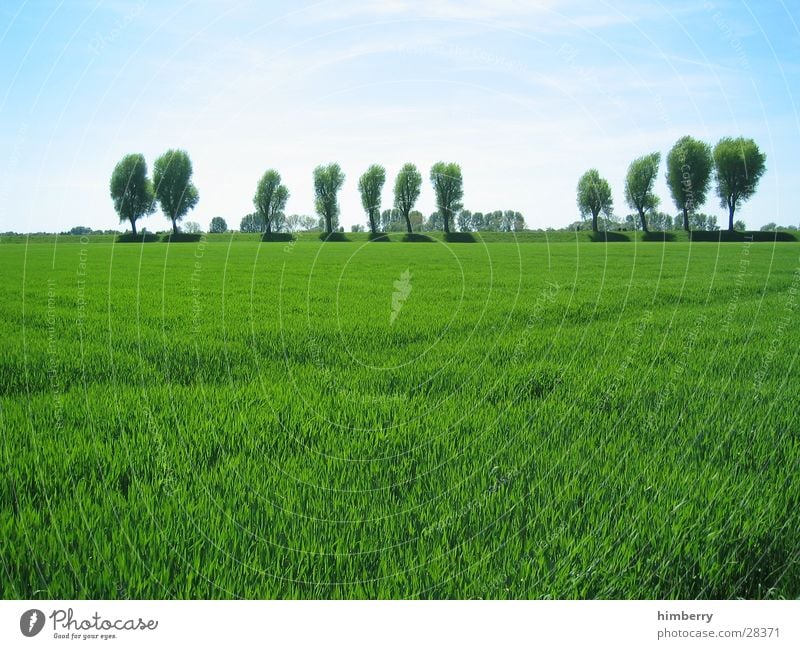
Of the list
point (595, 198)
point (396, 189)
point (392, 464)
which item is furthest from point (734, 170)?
point (392, 464)

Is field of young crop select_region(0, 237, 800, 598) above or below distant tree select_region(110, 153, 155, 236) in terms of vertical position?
below

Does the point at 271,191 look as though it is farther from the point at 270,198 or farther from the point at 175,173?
the point at 175,173

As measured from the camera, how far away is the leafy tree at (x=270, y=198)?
5520 mm

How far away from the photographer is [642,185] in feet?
29.1

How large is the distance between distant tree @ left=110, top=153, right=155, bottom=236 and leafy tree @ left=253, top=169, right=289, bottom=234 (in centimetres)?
103

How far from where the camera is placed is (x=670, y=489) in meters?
3.55

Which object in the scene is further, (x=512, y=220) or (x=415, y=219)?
(x=415, y=219)

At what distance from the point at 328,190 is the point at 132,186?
8.35ft

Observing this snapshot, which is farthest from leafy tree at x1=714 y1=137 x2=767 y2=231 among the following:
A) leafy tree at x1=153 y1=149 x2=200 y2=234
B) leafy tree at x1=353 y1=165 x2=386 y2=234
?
leafy tree at x1=153 y1=149 x2=200 y2=234

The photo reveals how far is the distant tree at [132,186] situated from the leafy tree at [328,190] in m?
1.78

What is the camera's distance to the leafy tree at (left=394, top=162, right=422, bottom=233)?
698 centimetres

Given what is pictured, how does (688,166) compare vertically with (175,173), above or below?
below

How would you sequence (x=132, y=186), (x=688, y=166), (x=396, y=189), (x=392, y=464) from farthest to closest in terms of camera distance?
1. (x=396, y=189)
2. (x=132, y=186)
3. (x=688, y=166)
4. (x=392, y=464)

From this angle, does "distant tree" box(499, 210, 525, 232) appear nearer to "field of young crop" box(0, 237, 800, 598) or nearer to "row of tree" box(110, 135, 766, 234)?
"row of tree" box(110, 135, 766, 234)
